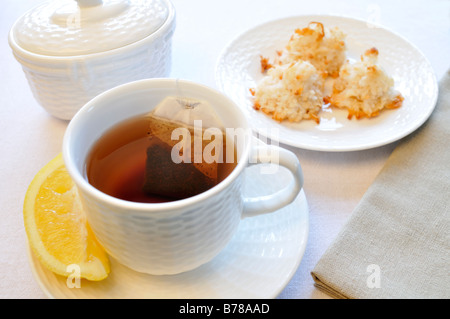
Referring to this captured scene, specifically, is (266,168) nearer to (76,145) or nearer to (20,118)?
(76,145)

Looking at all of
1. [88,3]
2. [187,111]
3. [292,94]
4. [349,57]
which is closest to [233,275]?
[187,111]

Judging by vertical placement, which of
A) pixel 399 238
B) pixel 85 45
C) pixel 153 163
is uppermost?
pixel 85 45

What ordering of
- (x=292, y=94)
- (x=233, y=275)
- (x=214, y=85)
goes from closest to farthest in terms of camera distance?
1. (x=233, y=275)
2. (x=292, y=94)
3. (x=214, y=85)

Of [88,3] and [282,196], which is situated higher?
[88,3]

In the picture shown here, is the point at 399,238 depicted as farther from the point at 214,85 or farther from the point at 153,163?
the point at 214,85

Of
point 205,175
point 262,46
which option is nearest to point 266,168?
point 205,175

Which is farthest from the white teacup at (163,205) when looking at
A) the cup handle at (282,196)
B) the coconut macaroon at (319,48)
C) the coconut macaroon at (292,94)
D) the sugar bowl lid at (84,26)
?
the coconut macaroon at (319,48)

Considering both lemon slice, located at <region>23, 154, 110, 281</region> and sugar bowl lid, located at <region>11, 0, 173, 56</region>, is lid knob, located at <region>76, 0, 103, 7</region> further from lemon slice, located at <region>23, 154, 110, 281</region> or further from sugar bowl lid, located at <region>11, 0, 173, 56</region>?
lemon slice, located at <region>23, 154, 110, 281</region>
